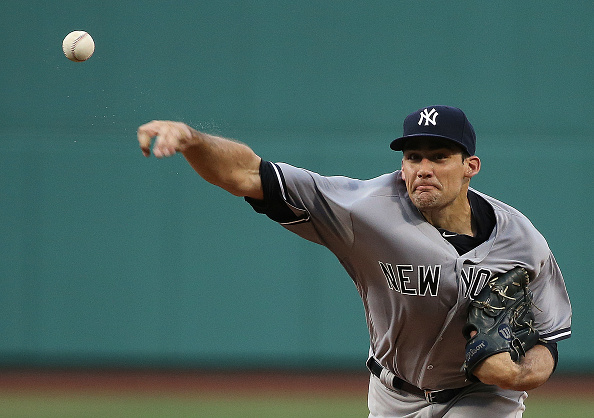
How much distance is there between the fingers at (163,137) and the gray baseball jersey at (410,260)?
1.72 ft

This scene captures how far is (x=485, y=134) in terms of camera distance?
25.1 ft

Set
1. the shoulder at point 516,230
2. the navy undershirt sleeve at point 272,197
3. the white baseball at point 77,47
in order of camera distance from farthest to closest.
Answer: the white baseball at point 77,47, the shoulder at point 516,230, the navy undershirt sleeve at point 272,197

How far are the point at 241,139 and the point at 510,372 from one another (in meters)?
4.95

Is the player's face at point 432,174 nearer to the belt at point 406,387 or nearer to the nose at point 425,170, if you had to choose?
the nose at point 425,170

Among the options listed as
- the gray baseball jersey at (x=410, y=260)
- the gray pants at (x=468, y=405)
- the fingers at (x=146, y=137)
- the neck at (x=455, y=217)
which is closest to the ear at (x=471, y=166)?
the neck at (x=455, y=217)

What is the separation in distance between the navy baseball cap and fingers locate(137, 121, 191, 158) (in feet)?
3.15

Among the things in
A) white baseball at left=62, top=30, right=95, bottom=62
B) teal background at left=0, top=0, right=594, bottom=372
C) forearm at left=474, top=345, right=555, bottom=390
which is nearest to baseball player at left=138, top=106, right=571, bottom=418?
forearm at left=474, top=345, right=555, bottom=390

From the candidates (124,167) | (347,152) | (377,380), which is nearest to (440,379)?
(377,380)

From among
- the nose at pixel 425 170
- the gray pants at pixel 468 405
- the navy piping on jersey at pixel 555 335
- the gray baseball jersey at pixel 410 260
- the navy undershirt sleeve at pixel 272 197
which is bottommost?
the gray pants at pixel 468 405

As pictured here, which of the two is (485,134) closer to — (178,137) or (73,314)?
(73,314)

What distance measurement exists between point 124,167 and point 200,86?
1.08m

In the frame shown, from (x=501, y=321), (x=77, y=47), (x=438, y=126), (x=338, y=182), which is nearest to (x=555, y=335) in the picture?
(x=501, y=321)

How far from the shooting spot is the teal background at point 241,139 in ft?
24.8

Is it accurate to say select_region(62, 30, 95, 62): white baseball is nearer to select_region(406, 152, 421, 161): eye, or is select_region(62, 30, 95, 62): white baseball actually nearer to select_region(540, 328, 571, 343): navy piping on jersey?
select_region(406, 152, 421, 161): eye
